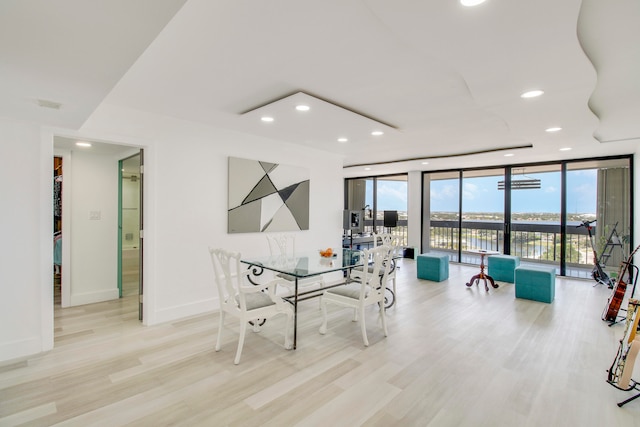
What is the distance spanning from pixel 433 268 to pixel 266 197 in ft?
11.5

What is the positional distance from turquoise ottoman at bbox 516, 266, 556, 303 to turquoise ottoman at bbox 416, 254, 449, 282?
1317 mm

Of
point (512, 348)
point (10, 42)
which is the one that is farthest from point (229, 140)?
point (512, 348)

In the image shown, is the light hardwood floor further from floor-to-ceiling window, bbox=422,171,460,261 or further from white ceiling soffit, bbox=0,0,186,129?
floor-to-ceiling window, bbox=422,171,460,261

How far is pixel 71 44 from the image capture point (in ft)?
4.84

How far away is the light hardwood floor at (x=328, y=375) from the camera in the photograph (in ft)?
6.80

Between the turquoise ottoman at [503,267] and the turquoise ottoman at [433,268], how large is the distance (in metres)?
0.88

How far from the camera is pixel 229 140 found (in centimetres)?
435

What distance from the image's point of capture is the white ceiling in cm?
146

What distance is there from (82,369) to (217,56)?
280 centimetres

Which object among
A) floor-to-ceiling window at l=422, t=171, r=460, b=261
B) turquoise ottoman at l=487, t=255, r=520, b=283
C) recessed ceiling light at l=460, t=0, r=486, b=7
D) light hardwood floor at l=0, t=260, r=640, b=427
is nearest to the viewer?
recessed ceiling light at l=460, t=0, r=486, b=7

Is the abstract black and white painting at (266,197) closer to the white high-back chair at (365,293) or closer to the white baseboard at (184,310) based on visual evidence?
the white baseboard at (184,310)

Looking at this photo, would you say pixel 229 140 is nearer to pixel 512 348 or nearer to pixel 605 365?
pixel 512 348

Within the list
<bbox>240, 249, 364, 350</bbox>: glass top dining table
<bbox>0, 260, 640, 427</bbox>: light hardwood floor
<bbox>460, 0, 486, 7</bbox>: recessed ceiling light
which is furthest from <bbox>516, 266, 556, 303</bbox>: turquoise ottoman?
<bbox>460, 0, 486, 7</bbox>: recessed ceiling light

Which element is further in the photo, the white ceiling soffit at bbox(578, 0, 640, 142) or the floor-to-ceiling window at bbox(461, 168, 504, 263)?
the floor-to-ceiling window at bbox(461, 168, 504, 263)
